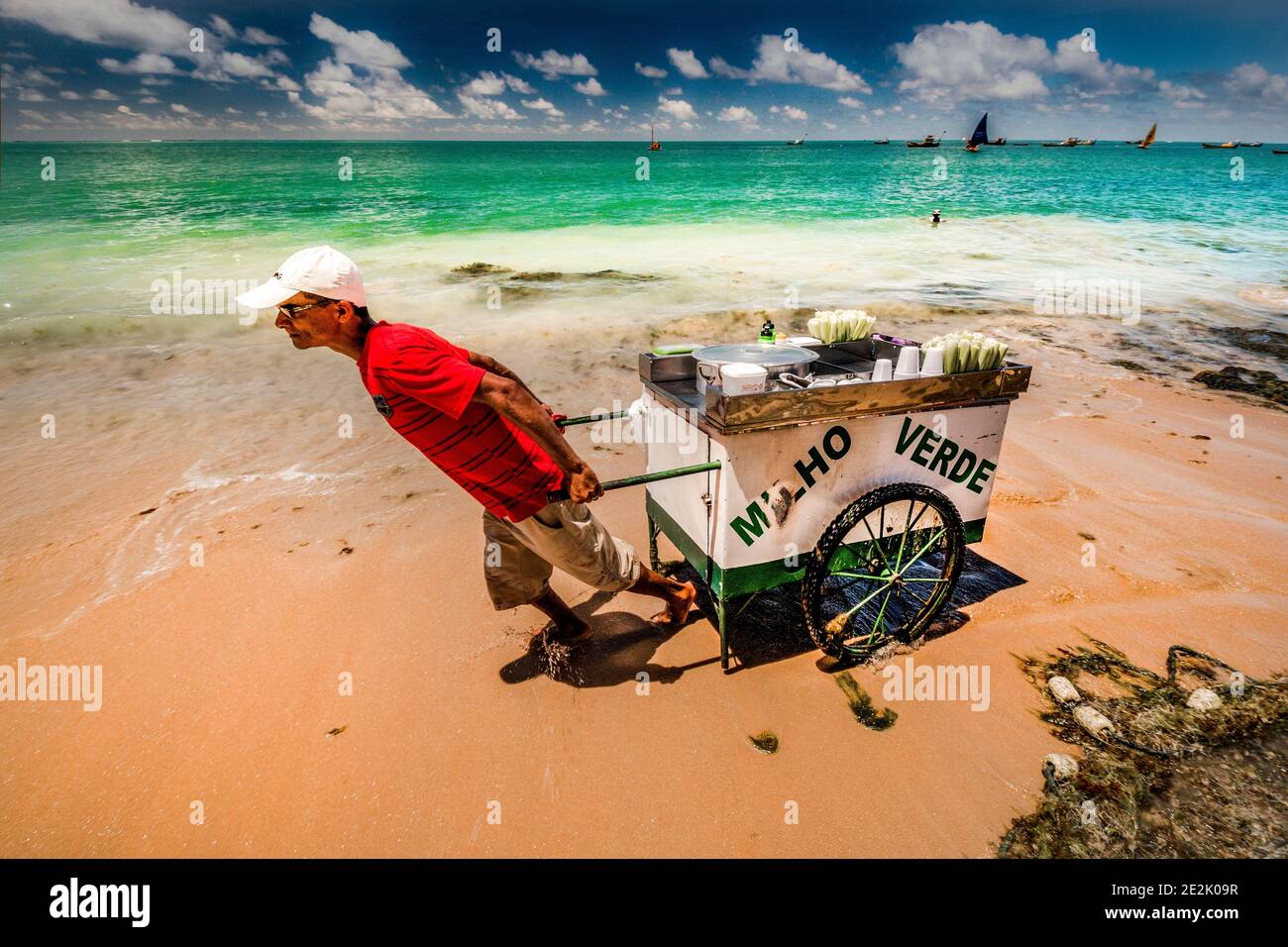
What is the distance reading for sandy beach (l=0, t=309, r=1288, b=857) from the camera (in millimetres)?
2443

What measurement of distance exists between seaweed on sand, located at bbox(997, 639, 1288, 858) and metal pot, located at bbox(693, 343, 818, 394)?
1996 millimetres

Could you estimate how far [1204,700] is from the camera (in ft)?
9.19

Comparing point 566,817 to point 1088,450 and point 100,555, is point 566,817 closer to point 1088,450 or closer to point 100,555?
point 100,555

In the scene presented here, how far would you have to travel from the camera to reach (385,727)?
2871 mm

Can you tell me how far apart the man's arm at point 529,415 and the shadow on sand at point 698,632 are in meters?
1.18

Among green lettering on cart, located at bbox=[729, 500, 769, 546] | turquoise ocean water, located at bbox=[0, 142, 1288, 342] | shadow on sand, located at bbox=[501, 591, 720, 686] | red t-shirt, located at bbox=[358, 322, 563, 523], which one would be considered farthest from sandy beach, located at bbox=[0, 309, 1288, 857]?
turquoise ocean water, located at bbox=[0, 142, 1288, 342]

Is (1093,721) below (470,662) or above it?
above

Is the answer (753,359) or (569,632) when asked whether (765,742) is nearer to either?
(569,632)

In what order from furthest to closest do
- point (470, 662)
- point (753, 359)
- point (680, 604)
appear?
1. point (680, 604)
2. point (470, 662)
3. point (753, 359)

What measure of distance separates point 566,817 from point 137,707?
2.28 meters

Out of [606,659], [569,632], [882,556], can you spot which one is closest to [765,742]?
[606,659]

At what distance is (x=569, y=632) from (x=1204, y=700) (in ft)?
10.1

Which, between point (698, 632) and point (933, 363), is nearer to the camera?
point (933, 363)
